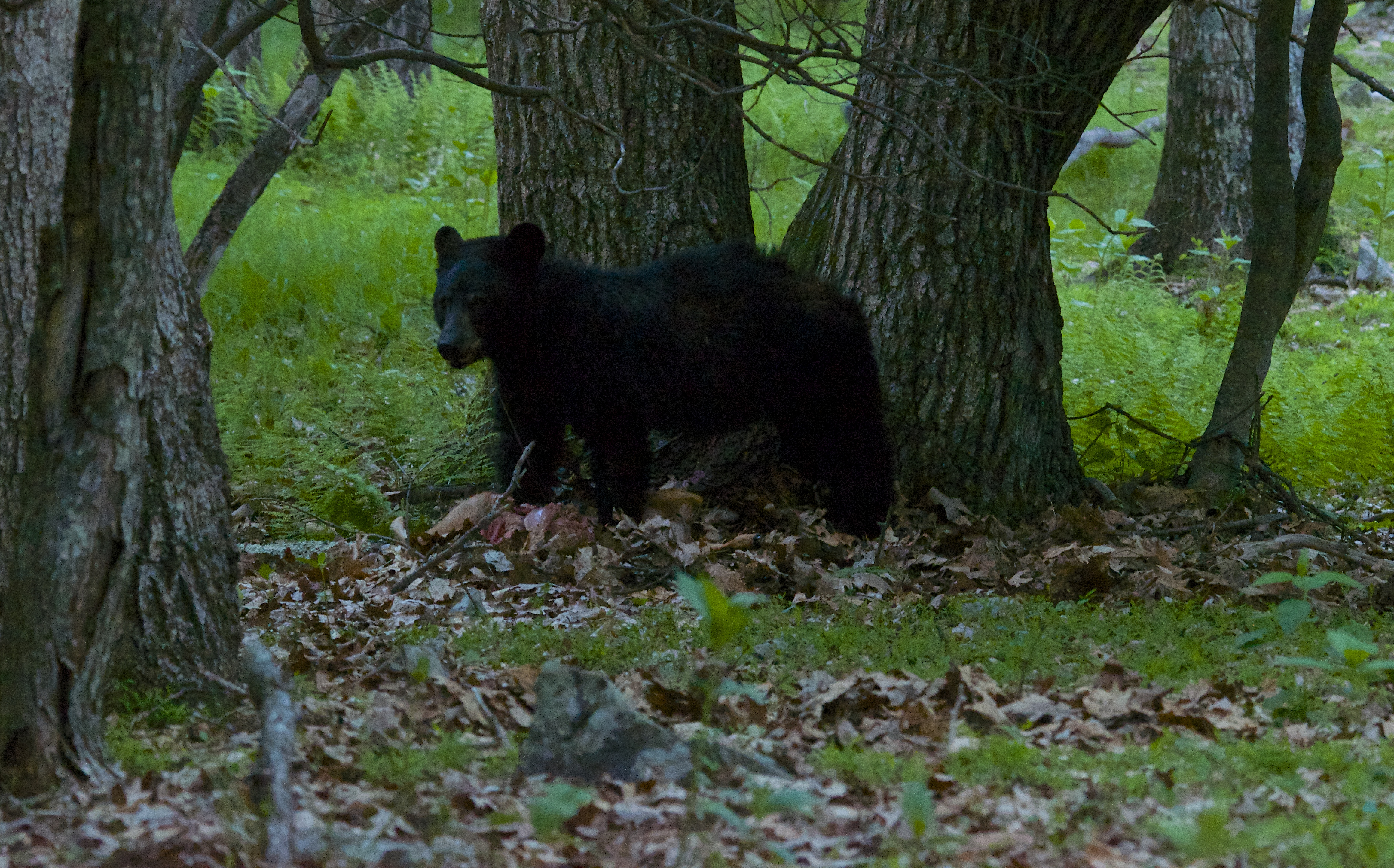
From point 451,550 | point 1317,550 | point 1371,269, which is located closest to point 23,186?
point 451,550

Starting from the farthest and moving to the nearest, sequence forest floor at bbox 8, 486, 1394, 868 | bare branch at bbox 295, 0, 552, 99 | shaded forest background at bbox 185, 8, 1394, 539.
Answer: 1. shaded forest background at bbox 185, 8, 1394, 539
2. bare branch at bbox 295, 0, 552, 99
3. forest floor at bbox 8, 486, 1394, 868

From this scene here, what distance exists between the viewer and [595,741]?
3.11 metres

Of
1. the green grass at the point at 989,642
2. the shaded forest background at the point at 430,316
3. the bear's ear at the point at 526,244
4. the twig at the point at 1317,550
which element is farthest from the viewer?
the shaded forest background at the point at 430,316

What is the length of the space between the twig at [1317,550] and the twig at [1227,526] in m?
0.29

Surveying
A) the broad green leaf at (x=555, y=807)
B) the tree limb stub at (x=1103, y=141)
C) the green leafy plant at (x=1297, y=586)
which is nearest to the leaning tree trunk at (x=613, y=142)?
the green leafy plant at (x=1297, y=586)

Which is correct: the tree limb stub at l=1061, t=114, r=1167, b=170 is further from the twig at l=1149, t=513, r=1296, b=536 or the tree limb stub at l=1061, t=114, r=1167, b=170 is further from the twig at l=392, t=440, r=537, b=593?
the twig at l=392, t=440, r=537, b=593

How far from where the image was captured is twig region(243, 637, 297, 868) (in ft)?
8.14

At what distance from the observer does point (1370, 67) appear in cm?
2103

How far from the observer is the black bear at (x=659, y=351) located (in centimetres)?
631

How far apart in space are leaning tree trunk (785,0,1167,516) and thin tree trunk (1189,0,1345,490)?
67cm

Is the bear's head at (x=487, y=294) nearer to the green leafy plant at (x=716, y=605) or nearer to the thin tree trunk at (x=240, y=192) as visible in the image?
the thin tree trunk at (x=240, y=192)

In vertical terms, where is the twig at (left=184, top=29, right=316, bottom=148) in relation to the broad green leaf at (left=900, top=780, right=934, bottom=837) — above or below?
above

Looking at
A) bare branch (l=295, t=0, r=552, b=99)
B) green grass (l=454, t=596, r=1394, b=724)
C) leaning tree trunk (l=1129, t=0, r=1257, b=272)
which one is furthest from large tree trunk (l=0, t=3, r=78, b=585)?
leaning tree trunk (l=1129, t=0, r=1257, b=272)

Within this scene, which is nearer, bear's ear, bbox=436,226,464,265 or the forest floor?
the forest floor
